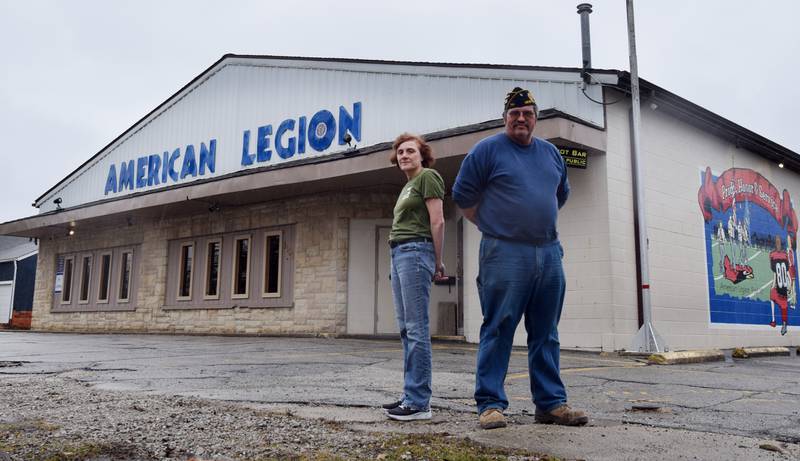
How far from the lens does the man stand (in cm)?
350

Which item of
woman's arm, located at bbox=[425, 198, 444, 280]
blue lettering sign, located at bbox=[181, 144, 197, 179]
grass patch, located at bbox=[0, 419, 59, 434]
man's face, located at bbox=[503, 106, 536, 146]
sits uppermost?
blue lettering sign, located at bbox=[181, 144, 197, 179]

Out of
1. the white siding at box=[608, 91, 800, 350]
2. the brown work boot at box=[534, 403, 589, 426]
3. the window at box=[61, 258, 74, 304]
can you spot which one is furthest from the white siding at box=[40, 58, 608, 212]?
the brown work boot at box=[534, 403, 589, 426]

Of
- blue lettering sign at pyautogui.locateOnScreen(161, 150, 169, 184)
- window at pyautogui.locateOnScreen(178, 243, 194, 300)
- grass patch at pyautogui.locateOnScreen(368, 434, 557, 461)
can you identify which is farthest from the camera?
blue lettering sign at pyautogui.locateOnScreen(161, 150, 169, 184)

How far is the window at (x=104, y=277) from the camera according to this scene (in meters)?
18.9

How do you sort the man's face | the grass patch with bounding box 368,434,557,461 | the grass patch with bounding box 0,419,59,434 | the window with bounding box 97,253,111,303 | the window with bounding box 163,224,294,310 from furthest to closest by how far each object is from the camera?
1. the window with bounding box 97,253,111,303
2. the window with bounding box 163,224,294,310
3. the man's face
4. the grass patch with bounding box 0,419,59,434
5. the grass patch with bounding box 368,434,557,461

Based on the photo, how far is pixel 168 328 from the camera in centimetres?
1652

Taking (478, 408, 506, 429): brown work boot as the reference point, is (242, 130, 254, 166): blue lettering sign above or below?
above

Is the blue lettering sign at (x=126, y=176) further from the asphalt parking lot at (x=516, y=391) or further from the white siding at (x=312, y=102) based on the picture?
the asphalt parking lot at (x=516, y=391)

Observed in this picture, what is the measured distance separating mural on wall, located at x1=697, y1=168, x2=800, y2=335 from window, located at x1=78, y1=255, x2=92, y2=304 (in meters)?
16.6

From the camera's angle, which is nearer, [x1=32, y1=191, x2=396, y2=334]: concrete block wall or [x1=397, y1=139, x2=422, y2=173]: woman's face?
[x1=397, y1=139, x2=422, y2=173]: woman's face

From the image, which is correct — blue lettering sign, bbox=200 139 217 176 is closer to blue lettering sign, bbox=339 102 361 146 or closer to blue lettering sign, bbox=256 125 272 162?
blue lettering sign, bbox=256 125 272 162

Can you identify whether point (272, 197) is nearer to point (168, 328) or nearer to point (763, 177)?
point (168, 328)

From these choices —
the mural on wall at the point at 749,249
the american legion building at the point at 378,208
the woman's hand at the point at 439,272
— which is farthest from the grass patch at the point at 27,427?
the mural on wall at the point at 749,249

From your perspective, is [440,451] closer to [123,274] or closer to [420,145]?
[420,145]
